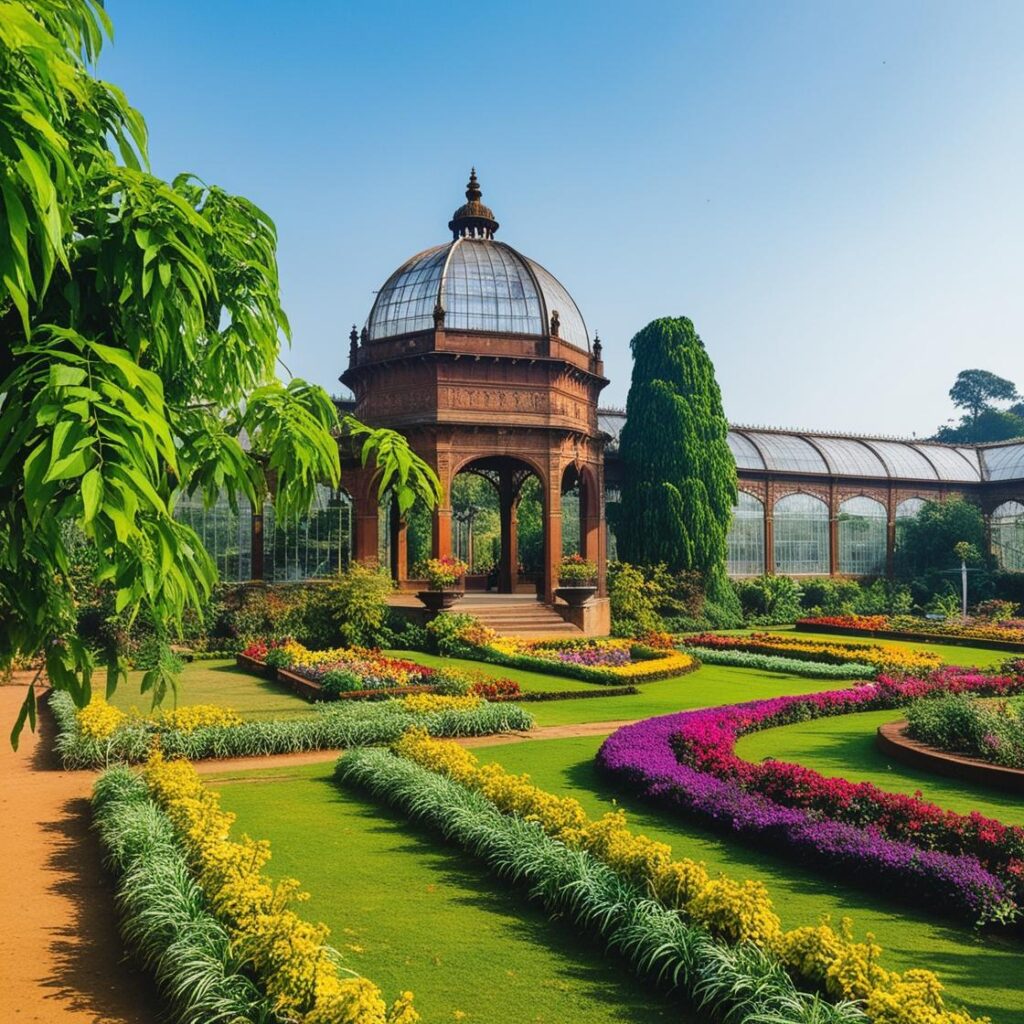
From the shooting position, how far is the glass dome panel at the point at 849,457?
41.2 metres

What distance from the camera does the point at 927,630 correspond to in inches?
1095

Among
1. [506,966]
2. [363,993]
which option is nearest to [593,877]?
[506,966]

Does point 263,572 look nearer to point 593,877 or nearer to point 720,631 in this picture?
point 720,631

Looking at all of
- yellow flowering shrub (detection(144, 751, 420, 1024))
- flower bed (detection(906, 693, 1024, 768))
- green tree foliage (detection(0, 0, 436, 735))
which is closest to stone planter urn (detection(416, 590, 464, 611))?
flower bed (detection(906, 693, 1024, 768))

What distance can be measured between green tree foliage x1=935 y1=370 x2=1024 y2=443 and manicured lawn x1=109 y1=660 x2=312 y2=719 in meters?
79.7

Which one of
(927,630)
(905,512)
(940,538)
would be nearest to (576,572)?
(927,630)

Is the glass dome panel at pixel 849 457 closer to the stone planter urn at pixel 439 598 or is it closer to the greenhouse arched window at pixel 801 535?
the greenhouse arched window at pixel 801 535

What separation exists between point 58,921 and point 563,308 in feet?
82.8

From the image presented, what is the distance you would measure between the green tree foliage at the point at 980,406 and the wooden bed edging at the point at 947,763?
80.5 m

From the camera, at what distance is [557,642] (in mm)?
22750

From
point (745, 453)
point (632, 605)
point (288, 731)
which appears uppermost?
point (745, 453)

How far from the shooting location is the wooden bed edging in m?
9.62

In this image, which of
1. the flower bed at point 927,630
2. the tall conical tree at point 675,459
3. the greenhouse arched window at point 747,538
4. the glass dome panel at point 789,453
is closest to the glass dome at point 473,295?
the tall conical tree at point 675,459

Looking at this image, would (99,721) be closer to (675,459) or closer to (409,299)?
(409,299)
